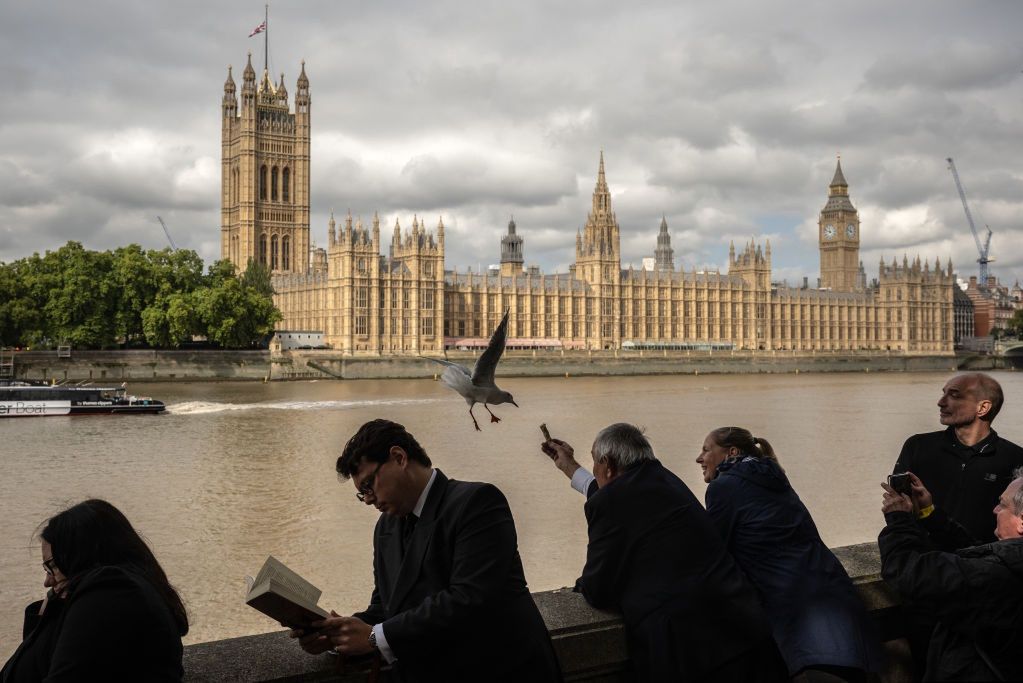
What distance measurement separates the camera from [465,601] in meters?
2.80

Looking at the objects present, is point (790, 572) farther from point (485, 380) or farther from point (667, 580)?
point (485, 380)

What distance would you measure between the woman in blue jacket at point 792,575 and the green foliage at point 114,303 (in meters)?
45.3

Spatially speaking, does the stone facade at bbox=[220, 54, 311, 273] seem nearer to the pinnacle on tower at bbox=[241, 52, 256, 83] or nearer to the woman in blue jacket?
the pinnacle on tower at bbox=[241, 52, 256, 83]

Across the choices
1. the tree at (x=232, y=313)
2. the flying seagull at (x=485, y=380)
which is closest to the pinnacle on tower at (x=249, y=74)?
the tree at (x=232, y=313)

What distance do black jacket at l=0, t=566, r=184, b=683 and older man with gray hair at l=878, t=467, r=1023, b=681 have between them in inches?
87.6

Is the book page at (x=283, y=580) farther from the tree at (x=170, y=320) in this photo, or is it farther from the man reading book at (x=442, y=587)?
the tree at (x=170, y=320)

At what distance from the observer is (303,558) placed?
1122 centimetres

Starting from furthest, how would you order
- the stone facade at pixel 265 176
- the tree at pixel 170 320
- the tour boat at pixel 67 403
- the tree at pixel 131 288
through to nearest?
the stone facade at pixel 265 176, the tree at pixel 131 288, the tree at pixel 170 320, the tour boat at pixel 67 403

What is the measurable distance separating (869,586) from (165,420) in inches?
1061

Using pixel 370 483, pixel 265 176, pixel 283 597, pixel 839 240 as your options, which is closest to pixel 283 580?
pixel 283 597

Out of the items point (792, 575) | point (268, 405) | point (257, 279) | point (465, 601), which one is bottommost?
point (268, 405)

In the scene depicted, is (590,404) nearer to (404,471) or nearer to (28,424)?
(28,424)

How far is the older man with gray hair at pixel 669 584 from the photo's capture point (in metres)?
3.19

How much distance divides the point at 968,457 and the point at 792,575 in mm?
1263
